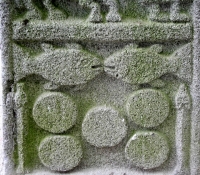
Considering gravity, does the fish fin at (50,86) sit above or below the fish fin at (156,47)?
below

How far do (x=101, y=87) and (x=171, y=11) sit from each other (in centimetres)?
33

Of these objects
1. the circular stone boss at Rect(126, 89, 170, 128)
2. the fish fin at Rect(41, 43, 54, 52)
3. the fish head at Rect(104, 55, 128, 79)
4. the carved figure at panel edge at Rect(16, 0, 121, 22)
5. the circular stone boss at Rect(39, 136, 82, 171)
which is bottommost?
the circular stone boss at Rect(39, 136, 82, 171)

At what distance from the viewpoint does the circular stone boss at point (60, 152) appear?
3.82ft

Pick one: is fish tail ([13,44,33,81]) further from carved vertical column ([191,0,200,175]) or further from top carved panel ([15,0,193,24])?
carved vertical column ([191,0,200,175])

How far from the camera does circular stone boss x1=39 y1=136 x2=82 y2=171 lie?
1165 millimetres

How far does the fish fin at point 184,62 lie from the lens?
1137 millimetres

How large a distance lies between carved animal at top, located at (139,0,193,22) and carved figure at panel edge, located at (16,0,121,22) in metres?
0.10

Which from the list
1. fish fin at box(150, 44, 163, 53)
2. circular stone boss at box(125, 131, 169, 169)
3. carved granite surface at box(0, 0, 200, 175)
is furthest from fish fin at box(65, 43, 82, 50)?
circular stone boss at box(125, 131, 169, 169)

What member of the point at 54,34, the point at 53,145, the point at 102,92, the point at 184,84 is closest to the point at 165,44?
the point at 184,84

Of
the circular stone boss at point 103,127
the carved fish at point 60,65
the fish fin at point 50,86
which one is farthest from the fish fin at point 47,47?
the circular stone boss at point 103,127

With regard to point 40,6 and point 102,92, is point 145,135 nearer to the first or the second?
point 102,92

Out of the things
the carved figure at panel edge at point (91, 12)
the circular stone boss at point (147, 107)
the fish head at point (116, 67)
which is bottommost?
the circular stone boss at point (147, 107)

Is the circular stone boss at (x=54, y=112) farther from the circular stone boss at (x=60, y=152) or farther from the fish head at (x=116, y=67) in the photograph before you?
the fish head at (x=116, y=67)

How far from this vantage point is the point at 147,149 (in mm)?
1186
